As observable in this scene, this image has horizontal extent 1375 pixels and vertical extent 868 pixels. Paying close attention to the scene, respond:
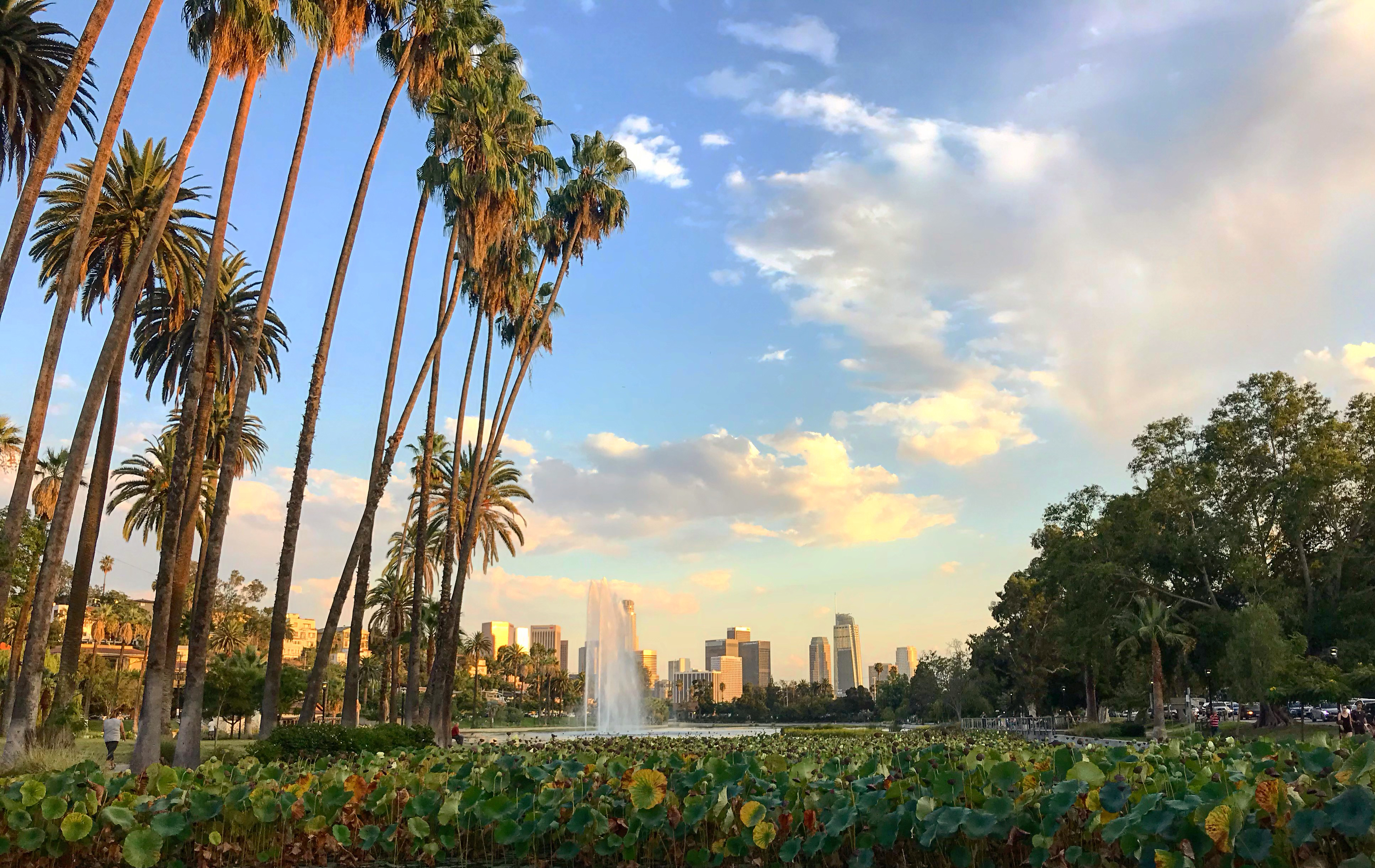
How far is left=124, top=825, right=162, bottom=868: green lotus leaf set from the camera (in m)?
7.24

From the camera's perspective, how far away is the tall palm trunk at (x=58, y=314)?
1869 cm

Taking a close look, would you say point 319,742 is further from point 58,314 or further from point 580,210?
point 580,210

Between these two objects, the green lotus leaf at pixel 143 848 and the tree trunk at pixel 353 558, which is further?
the tree trunk at pixel 353 558

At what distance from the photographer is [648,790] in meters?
7.45

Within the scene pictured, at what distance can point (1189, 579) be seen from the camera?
5181 cm

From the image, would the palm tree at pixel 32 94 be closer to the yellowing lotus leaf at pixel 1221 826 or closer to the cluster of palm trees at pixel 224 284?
the cluster of palm trees at pixel 224 284

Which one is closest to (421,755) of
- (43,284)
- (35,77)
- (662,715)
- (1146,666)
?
(35,77)

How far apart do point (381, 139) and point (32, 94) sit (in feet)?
26.7

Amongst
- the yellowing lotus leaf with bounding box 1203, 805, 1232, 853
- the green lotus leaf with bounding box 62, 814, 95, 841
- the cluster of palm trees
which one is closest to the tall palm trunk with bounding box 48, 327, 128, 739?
the cluster of palm trees

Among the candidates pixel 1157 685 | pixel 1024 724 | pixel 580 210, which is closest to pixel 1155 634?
pixel 1157 685

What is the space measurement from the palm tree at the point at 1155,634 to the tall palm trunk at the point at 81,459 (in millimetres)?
43186

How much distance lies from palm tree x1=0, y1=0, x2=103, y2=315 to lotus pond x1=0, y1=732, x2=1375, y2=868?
44.9 ft

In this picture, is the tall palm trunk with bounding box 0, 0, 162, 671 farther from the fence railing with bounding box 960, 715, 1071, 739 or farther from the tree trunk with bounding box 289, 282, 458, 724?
the fence railing with bounding box 960, 715, 1071, 739

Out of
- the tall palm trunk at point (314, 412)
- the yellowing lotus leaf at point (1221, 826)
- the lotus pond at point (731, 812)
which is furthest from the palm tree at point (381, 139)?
the yellowing lotus leaf at point (1221, 826)
